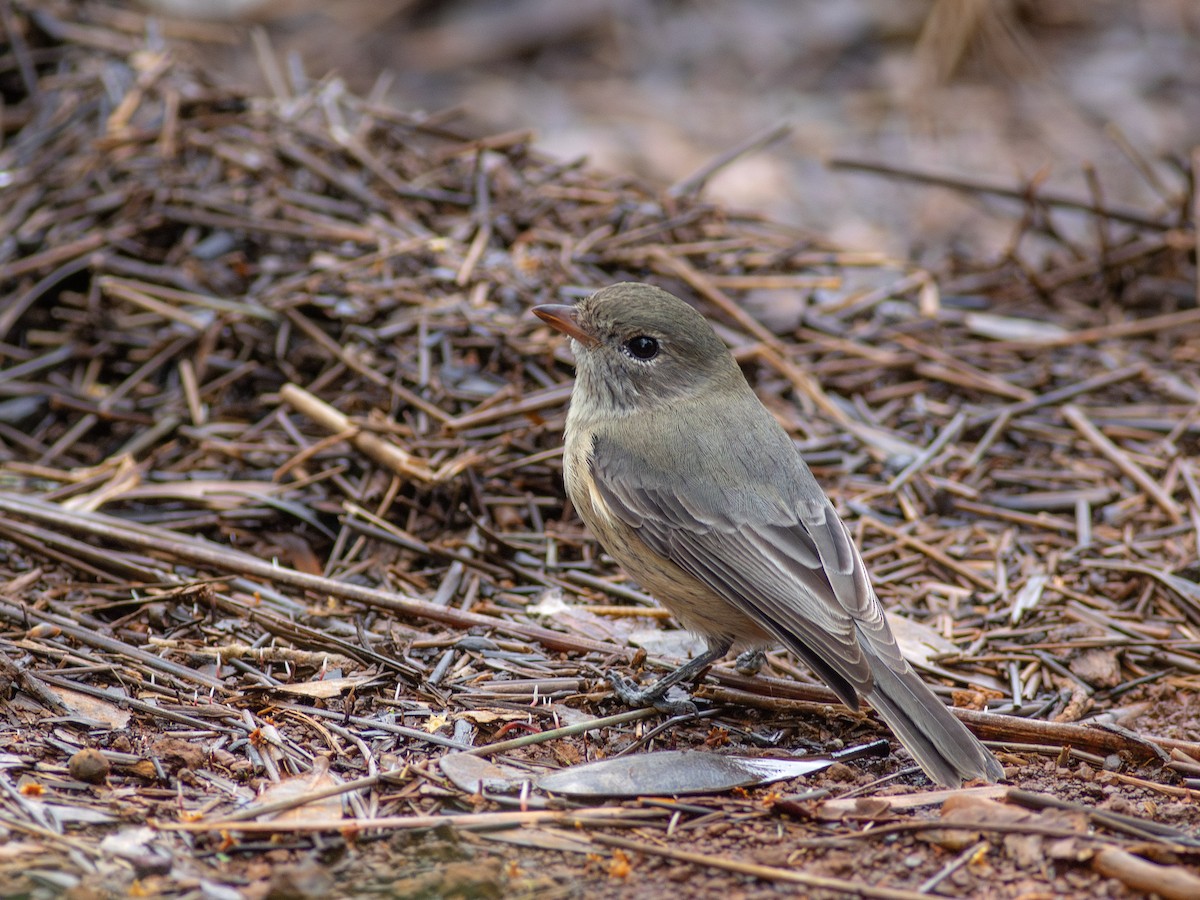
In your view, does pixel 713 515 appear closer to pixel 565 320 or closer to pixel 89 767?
pixel 565 320

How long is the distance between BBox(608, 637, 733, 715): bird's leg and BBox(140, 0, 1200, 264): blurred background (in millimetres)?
5206

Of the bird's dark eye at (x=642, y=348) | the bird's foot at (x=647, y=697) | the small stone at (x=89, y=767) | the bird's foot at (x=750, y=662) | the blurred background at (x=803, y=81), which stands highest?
the blurred background at (x=803, y=81)

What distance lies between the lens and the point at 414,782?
10.9ft

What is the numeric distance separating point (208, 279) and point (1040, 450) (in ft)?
13.7

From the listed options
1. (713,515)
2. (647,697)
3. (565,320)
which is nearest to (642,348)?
(565,320)

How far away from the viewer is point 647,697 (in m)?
4.00

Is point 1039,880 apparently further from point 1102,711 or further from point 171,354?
point 171,354

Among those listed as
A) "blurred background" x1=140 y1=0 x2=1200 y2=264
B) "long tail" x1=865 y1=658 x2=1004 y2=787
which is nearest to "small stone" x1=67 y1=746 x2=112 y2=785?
"long tail" x1=865 y1=658 x2=1004 y2=787

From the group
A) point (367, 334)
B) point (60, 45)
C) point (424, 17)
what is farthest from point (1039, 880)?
point (424, 17)

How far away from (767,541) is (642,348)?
0.99 meters

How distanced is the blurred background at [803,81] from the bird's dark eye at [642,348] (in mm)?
4387

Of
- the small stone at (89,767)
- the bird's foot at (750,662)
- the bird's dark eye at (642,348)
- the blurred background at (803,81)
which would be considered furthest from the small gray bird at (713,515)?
the blurred background at (803,81)

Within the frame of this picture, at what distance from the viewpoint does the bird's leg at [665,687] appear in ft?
13.1

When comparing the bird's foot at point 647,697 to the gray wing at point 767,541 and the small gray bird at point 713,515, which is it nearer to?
the small gray bird at point 713,515
